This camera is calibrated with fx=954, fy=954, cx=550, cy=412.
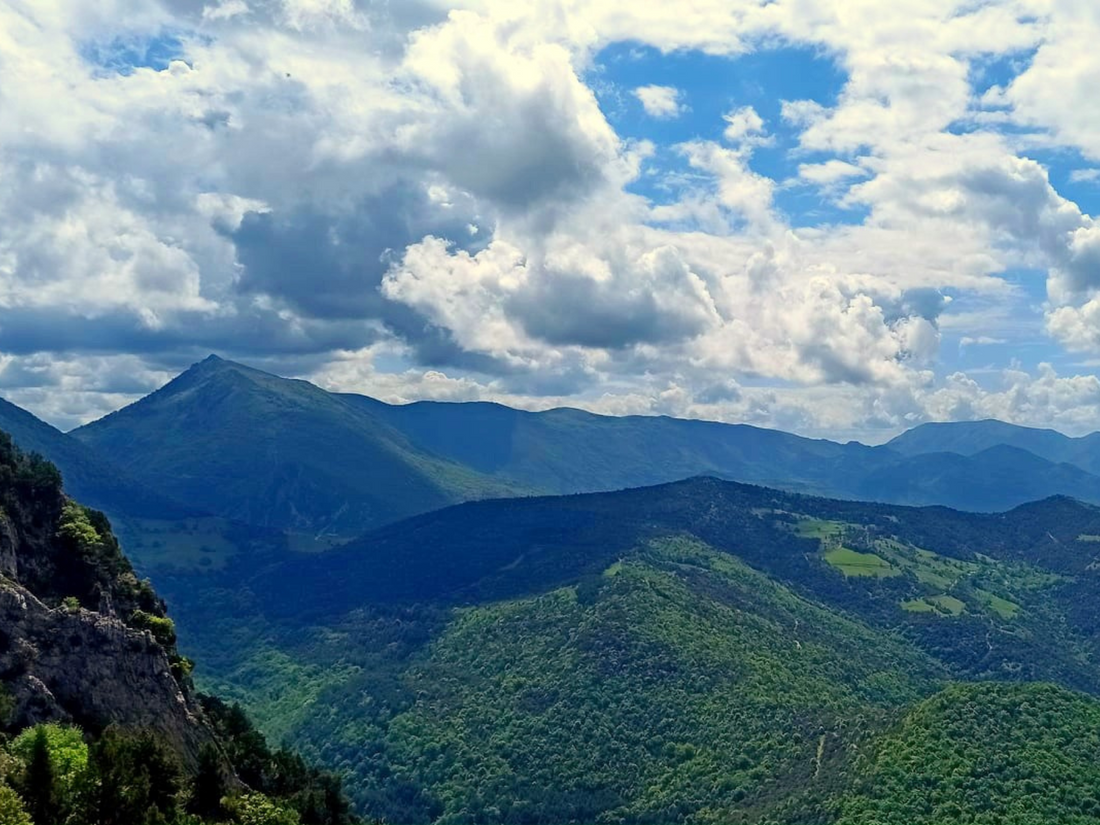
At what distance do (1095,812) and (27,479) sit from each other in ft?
695

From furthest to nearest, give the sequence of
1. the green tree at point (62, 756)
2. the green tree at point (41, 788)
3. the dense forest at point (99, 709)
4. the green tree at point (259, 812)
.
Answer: the green tree at point (259, 812), the dense forest at point (99, 709), the green tree at point (62, 756), the green tree at point (41, 788)

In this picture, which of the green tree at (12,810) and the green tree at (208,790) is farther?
the green tree at (208,790)

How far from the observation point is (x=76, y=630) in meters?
108

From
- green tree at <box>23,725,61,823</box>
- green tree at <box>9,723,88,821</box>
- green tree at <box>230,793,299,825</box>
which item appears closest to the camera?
green tree at <box>23,725,61,823</box>

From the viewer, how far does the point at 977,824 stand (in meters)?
192

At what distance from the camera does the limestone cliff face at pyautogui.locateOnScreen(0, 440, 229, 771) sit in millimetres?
102062

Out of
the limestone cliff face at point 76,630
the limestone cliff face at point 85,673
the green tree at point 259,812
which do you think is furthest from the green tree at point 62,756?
the green tree at point 259,812

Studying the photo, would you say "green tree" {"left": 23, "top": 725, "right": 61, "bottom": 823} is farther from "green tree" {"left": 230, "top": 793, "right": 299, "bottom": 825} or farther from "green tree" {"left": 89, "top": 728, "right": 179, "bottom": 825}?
"green tree" {"left": 230, "top": 793, "right": 299, "bottom": 825}

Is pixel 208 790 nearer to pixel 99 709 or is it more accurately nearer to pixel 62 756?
pixel 62 756

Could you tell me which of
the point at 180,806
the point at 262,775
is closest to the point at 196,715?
the point at 262,775

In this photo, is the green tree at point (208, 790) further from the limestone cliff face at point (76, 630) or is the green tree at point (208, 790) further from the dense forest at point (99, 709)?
the limestone cliff face at point (76, 630)

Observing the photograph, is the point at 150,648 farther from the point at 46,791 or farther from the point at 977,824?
the point at 977,824

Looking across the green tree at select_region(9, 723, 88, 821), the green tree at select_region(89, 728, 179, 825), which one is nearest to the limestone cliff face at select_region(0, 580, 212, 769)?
the green tree at select_region(9, 723, 88, 821)

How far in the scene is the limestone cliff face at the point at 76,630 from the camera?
4018 inches
